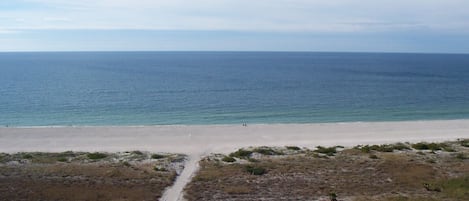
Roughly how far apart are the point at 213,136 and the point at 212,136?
99 millimetres

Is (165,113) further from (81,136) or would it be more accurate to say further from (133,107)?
(81,136)

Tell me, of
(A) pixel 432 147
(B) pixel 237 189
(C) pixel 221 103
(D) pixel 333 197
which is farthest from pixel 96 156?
(C) pixel 221 103

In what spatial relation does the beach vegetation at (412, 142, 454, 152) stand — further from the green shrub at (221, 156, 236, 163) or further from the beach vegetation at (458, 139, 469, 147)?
the green shrub at (221, 156, 236, 163)

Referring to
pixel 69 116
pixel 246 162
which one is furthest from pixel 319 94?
pixel 246 162

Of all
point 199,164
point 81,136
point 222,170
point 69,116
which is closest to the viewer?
point 222,170

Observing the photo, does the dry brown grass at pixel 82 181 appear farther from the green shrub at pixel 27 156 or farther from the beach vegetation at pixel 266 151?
the beach vegetation at pixel 266 151

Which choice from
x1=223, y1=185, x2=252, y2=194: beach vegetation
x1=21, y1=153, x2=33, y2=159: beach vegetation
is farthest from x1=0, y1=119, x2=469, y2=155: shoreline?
x1=223, y1=185, x2=252, y2=194: beach vegetation

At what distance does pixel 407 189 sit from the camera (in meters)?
28.7

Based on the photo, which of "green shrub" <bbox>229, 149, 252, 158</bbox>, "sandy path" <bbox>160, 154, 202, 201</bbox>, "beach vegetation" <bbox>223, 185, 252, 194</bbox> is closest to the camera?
"sandy path" <bbox>160, 154, 202, 201</bbox>

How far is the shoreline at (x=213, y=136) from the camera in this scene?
148ft

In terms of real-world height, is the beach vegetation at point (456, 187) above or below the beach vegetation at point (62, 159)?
below

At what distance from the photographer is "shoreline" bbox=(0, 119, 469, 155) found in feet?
148

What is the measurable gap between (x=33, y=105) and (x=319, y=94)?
50.0m

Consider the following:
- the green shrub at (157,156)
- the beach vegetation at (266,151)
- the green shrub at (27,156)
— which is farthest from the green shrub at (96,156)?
the beach vegetation at (266,151)
